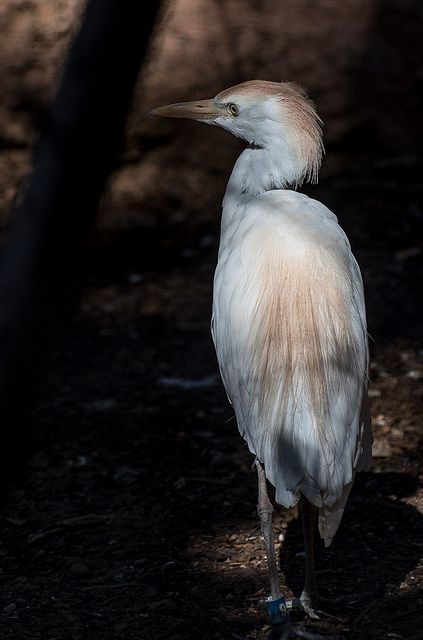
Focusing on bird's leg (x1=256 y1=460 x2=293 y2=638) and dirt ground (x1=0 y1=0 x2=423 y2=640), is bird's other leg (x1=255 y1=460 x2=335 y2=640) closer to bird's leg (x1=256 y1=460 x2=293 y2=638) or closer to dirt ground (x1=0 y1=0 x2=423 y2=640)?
bird's leg (x1=256 y1=460 x2=293 y2=638)

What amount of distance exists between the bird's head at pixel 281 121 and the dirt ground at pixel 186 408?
104 centimetres

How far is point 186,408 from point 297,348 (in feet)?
6.23

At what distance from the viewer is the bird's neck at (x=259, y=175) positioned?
2.70m

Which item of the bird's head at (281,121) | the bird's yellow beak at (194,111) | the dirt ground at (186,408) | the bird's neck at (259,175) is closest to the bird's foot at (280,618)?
the dirt ground at (186,408)

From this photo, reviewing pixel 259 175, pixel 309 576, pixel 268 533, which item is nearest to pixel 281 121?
pixel 259 175

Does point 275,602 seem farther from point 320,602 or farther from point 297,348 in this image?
point 297,348

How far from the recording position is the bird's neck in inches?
106

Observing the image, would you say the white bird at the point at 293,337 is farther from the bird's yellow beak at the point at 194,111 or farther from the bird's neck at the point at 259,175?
the bird's yellow beak at the point at 194,111

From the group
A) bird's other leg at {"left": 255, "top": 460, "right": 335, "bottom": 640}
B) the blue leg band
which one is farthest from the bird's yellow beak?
the blue leg band

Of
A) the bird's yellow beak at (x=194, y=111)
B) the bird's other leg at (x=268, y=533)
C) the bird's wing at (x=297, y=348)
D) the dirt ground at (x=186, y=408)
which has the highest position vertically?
the bird's yellow beak at (x=194, y=111)

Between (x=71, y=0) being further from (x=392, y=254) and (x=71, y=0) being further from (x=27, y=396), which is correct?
(x=27, y=396)

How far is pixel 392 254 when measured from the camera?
224 inches

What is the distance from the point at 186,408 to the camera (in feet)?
13.5

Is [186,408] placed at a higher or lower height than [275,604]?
lower
